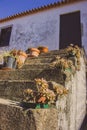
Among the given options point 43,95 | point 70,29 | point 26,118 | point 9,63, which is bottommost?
point 26,118

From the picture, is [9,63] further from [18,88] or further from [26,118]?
[26,118]

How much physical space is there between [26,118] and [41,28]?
6661 mm

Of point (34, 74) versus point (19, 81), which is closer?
point (19, 81)

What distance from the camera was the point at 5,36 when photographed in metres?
9.77

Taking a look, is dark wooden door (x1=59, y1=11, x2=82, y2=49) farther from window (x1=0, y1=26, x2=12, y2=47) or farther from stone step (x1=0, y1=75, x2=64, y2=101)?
stone step (x1=0, y1=75, x2=64, y2=101)

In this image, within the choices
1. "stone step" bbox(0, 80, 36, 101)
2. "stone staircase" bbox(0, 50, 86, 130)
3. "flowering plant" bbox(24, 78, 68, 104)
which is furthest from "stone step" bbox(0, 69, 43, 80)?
"flowering plant" bbox(24, 78, 68, 104)

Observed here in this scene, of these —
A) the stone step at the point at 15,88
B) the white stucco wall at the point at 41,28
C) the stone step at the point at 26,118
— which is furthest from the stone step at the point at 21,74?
the white stucco wall at the point at 41,28

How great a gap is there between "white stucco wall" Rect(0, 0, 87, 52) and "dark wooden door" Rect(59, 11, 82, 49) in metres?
0.19

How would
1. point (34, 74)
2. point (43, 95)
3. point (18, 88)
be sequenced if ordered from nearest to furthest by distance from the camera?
point (43, 95) → point (18, 88) → point (34, 74)

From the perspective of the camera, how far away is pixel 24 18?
356 inches

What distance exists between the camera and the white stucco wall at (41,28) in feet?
24.5

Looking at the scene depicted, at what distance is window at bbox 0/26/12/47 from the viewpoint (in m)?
9.50

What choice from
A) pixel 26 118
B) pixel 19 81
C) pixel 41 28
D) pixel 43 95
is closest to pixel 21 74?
pixel 19 81

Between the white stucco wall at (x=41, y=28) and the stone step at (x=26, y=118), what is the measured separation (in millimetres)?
5069
